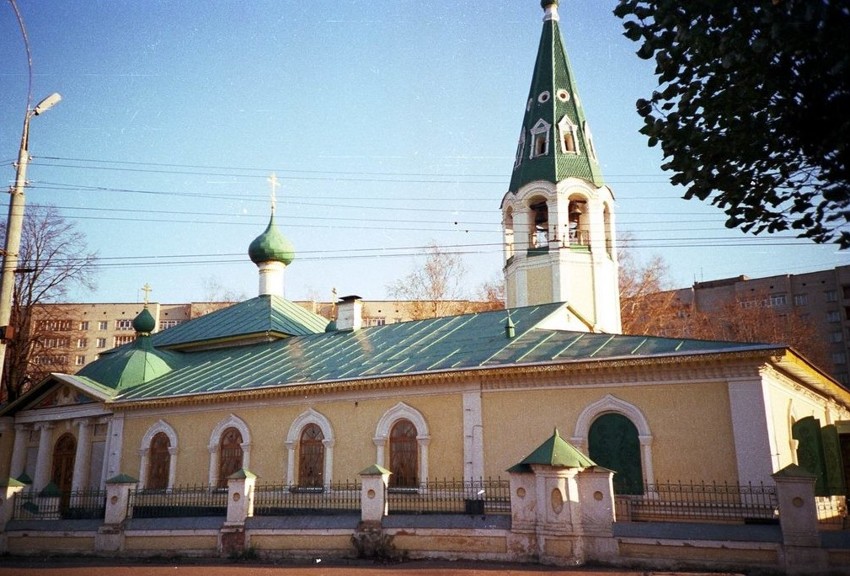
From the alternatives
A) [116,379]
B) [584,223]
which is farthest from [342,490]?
[584,223]

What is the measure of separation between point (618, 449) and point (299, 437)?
7009mm

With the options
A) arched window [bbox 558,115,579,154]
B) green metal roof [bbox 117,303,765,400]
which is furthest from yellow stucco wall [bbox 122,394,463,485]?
arched window [bbox 558,115,579,154]

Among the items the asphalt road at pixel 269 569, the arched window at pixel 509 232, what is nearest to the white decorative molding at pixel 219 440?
the asphalt road at pixel 269 569

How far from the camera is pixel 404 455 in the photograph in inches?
590

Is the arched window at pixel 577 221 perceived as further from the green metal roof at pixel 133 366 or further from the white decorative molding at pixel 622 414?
the green metal roof at pixel 133 366

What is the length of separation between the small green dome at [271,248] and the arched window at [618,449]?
1428 cm

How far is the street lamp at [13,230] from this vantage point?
9766 millimetres

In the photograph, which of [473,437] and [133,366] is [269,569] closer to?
[473,437]

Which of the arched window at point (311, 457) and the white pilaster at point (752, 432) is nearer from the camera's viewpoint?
the white pilaster at point (752, 432)

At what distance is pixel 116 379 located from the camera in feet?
63.5

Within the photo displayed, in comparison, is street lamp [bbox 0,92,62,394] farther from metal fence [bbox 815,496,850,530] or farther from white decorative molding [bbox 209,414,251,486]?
metal fence [bbox 815,496,850,530]

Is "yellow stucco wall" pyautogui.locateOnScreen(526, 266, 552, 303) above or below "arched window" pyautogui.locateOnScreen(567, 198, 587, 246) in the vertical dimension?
below

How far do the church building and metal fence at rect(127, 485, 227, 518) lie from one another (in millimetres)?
389

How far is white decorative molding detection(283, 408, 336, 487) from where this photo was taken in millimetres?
15656
